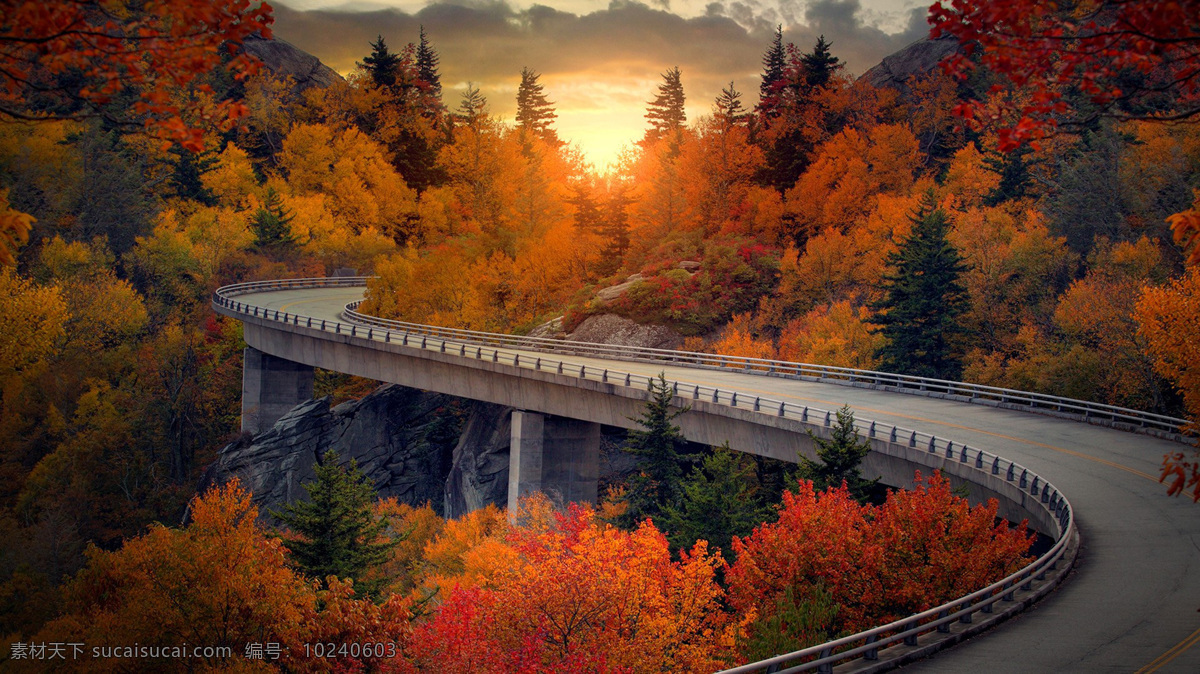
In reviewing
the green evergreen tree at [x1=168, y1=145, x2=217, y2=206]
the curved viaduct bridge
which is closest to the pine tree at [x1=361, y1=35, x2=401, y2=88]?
the green evergreen tree at [x1=168, y1=145, x2=217, y2=206]

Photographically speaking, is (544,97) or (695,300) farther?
(544,97)

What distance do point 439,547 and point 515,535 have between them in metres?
9.23

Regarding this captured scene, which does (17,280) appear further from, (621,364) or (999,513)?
(999,513)

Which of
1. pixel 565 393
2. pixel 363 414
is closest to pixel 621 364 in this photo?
pixel 565 393


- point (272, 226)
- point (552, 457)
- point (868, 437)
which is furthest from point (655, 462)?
point (272, 226)

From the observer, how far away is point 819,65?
79.5 meters

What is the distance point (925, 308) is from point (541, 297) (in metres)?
30.8

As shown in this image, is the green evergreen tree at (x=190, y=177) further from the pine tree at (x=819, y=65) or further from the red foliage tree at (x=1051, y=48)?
the red foliage tree at (x=1051, y=48)

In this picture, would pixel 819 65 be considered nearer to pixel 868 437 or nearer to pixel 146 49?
pixel 868 437

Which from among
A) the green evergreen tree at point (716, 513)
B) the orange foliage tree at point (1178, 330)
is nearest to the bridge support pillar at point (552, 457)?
the green evergreen tree at point (716, 513)

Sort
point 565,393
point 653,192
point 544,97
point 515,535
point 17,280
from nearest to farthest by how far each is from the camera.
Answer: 1. point 515,535
2. point 565,393
3. point 17,280
4. point 653,192
5. point 544,97

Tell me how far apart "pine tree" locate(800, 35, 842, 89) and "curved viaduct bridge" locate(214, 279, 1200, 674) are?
130 ft

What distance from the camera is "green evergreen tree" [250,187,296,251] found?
3095 inches

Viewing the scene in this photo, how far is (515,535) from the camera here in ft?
116
